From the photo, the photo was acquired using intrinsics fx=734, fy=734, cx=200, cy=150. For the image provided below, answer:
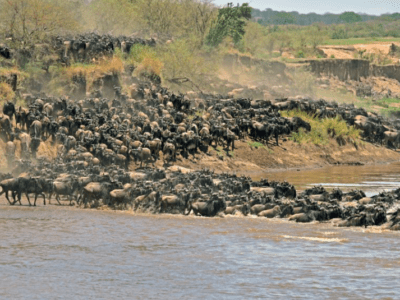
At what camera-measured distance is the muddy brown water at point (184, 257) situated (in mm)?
14953

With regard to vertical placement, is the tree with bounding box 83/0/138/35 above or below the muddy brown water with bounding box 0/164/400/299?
above

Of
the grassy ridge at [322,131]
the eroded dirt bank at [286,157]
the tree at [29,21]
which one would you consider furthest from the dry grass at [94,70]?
the grassy ridge at [322,131]

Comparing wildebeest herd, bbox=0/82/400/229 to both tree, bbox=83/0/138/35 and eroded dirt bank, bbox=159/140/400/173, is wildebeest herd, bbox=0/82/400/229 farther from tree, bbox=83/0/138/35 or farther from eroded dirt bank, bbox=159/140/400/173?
tree, bbox=83/0/138/35

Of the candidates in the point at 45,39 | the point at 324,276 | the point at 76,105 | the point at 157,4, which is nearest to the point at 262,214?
the point at 324,276

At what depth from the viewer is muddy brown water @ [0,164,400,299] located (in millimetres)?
14953

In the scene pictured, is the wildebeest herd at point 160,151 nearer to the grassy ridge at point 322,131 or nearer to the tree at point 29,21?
the grassy ridge at point 322,131

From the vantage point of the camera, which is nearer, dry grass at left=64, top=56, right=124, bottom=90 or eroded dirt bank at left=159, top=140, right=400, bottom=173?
eroded dirt bank at left=159, top=140, right=400, bottom=173

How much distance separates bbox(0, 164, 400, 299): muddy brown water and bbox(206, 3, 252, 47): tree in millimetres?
56121

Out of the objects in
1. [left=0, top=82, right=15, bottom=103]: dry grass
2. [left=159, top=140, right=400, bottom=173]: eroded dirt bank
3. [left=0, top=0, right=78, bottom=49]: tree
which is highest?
[left=0, top=0, right=78, bottom=49]: tree

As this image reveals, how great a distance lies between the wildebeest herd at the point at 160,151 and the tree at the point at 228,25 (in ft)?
93.2

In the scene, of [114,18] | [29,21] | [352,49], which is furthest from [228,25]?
[352,49]

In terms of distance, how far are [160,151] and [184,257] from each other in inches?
726

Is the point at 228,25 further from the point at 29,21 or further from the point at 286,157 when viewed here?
the point at 286,157

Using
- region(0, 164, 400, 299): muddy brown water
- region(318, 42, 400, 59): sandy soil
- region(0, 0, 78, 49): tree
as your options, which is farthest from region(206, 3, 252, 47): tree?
region(0, 164, 400, 299): muddy brown water
